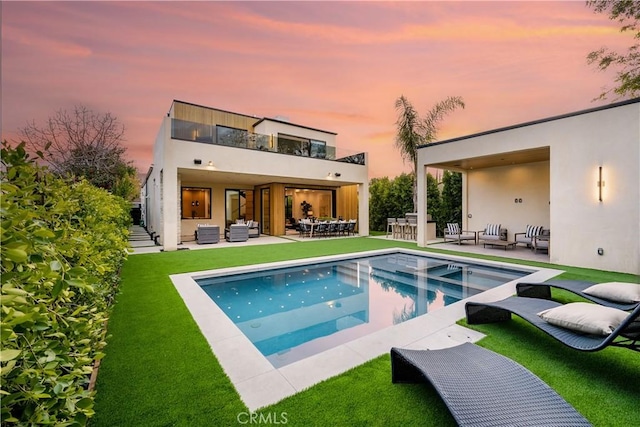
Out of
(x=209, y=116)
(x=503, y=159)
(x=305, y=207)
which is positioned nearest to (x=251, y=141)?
(x=209, y=116)

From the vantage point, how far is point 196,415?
2.28 metres

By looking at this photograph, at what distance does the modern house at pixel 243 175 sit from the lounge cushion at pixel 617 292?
12049mm

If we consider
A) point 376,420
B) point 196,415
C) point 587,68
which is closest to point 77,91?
point 196,415

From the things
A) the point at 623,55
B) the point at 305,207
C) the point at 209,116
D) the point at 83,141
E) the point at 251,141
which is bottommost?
the point at 305,207

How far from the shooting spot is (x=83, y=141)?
41.4 ft

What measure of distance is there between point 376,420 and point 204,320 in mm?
2980

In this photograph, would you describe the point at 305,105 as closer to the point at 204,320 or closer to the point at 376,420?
the point at 204,320

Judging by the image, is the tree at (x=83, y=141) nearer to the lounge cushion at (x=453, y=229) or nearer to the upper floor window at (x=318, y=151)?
the upper floor window at (x=318, y=151)

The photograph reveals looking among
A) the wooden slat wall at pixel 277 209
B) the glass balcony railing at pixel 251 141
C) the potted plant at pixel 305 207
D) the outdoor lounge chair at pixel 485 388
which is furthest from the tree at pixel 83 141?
the outdoor lounge chair at pixel 485 388

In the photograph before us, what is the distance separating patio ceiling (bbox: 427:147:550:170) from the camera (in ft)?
31.1

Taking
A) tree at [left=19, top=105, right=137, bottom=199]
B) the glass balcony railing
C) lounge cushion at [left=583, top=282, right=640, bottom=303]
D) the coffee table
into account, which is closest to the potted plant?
the glass balcony railing

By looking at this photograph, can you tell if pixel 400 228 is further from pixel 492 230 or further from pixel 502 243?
pixel 502 243

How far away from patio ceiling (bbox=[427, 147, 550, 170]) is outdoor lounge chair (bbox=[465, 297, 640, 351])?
22.9 feet

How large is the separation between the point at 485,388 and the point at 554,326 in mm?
1569
